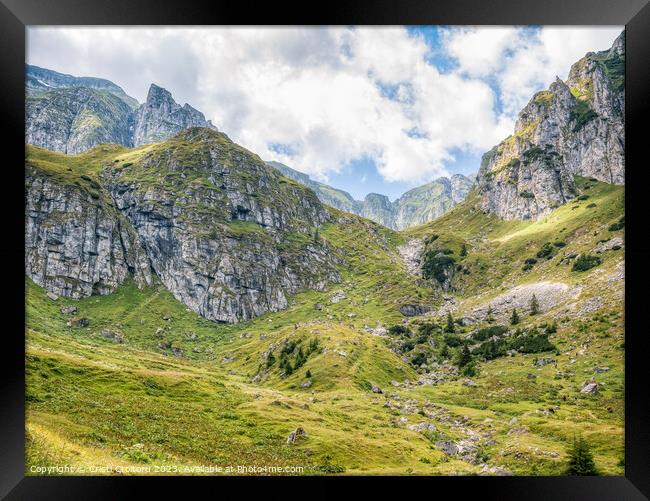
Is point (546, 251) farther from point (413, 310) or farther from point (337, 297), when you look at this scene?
point (337, 297)

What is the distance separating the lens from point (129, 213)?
140 m

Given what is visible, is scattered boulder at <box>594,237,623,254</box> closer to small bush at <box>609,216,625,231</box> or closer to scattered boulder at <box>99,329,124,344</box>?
small bush at <box>609,216,625,231</box>

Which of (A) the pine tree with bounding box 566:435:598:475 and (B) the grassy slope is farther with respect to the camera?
(B) the grassy slope

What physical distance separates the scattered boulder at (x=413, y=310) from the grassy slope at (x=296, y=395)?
3414 mm

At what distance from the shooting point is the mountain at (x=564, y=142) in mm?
153000

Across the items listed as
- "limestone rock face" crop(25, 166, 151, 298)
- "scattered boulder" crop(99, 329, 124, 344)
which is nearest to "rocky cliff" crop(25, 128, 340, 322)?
"limestone rock face" crop(25, 166, 151, 298)

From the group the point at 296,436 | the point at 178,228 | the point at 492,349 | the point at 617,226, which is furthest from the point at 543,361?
the point at 178,228

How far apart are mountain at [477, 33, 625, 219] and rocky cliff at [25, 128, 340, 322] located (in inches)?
3439

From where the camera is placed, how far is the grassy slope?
20.8m

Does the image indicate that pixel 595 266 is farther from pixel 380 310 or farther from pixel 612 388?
pixel 380 310

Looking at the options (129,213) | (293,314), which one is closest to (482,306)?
(293,314)

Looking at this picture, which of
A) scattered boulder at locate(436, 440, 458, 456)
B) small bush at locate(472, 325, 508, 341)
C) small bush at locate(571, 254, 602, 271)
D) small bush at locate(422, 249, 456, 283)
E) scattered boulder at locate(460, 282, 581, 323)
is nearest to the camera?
scattered boulder at locate(436, 440, 458, 456)
